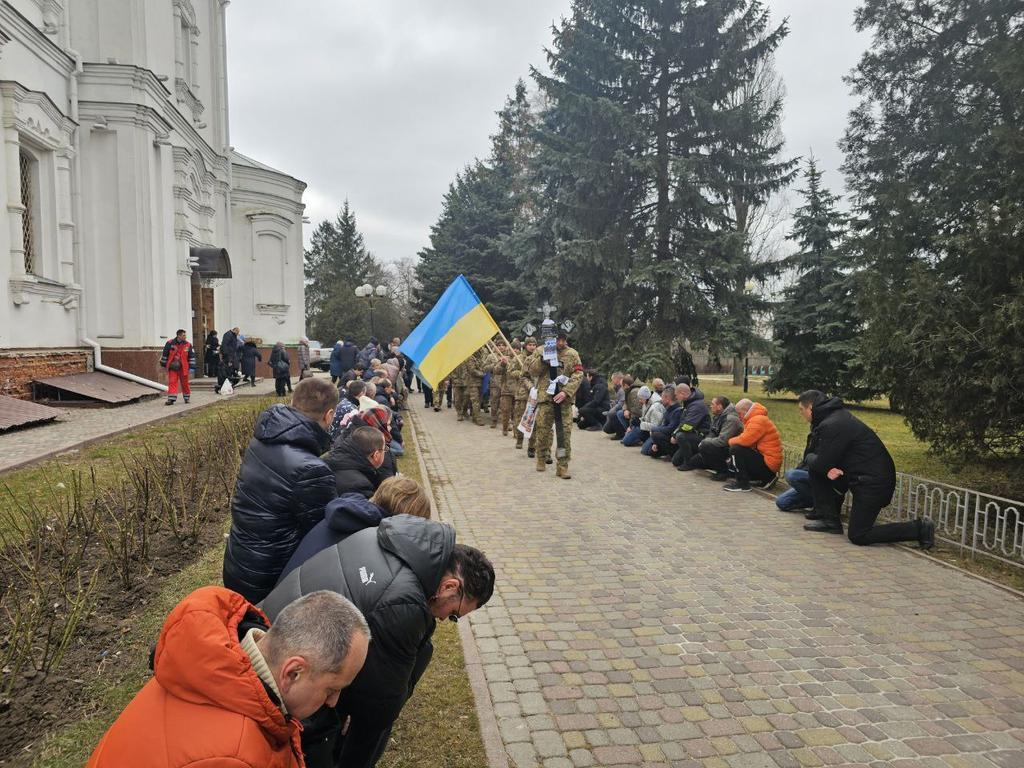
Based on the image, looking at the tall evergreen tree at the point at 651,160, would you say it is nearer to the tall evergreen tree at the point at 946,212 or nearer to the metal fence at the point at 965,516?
the tall evergreen tree at the point at 946,212

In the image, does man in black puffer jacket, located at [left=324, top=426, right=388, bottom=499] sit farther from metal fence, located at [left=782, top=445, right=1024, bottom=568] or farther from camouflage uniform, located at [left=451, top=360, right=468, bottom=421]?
camouflage uniform, located at [left=451, top=360, right=468, bottom=421]

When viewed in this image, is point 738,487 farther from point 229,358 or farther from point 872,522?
point 229,358

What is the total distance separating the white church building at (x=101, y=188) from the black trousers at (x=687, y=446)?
41.3 ft

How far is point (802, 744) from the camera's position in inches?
135

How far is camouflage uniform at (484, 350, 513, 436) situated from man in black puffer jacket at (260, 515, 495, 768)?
11185mm

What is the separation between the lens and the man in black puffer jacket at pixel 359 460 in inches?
183

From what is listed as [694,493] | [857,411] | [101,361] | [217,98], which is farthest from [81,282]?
[857,411]

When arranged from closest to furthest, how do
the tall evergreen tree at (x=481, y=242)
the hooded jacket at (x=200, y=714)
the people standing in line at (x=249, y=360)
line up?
the hooded jacket at (x=200, y=714) → the people standing in line at (x=249, y=360) → the tall evergreen tree at (x=481, y=242)

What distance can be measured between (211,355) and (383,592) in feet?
69.6

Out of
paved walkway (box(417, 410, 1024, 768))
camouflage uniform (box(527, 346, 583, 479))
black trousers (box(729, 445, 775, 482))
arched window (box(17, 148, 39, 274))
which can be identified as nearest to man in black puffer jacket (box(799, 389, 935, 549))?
paved walkway (box(417, 410, 1024, 768))

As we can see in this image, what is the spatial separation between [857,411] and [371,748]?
2139 centimetres

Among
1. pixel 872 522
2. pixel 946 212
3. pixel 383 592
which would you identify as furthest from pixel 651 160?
pixel 383 592

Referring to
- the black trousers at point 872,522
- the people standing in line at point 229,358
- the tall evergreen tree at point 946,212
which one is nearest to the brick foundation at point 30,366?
the people standing in line at point 229,358

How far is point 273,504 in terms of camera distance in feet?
11.6
